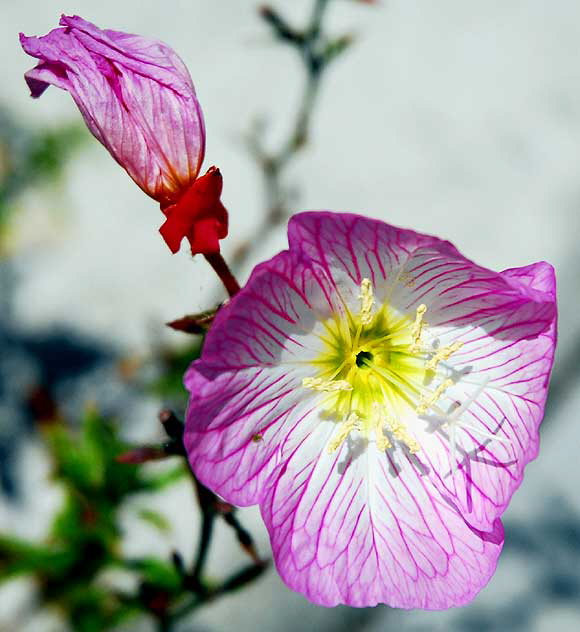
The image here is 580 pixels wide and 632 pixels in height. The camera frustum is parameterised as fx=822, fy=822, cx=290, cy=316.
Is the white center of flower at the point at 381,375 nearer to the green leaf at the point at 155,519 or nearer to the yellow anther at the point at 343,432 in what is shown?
the yellow anther at the point at 343,432

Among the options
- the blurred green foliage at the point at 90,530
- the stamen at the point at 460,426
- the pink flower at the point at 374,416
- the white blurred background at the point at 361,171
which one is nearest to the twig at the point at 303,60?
the white blurred background at the point at 361,171

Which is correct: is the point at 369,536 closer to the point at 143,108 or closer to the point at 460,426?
the point at 460,426

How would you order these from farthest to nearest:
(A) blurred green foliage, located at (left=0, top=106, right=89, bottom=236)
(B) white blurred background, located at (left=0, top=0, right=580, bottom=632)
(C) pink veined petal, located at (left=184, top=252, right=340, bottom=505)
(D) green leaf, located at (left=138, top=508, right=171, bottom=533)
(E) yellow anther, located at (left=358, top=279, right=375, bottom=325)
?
(A) blurred green foliage, located at (left=0, top=106, right=89, bottom=236)
(B) white blurred background, located at (left=0, top=0, right=580, bottom=632)
(D) green leaf, located at (left=138, top=508, right=171, bottom=533)
(E) yellow anther, located at (left=358, top=279, right=375, bottom=325)
(C) pink veined petal, located at (left=184, top=252, right=340, bottom=505)

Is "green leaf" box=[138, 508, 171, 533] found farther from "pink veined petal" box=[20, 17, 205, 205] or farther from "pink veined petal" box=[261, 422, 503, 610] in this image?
"pink veined petal" box=[20, 17, 205, 205]

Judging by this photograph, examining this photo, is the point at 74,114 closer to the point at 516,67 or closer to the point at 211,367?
the point at 516,67

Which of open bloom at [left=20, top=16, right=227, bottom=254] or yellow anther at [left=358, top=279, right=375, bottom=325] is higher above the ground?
open bloom at [left=20, top=16, right=227, bottom=254]

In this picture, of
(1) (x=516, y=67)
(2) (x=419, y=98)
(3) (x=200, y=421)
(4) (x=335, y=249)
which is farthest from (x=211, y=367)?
(1) (x=516, y=67)

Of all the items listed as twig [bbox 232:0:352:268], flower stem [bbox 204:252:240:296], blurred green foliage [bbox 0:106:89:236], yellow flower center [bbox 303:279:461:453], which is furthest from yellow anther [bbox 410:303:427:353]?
blurred green foliage [bbox 0:106:89:236]

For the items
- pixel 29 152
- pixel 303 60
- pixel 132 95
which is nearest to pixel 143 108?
pixel 132 95
